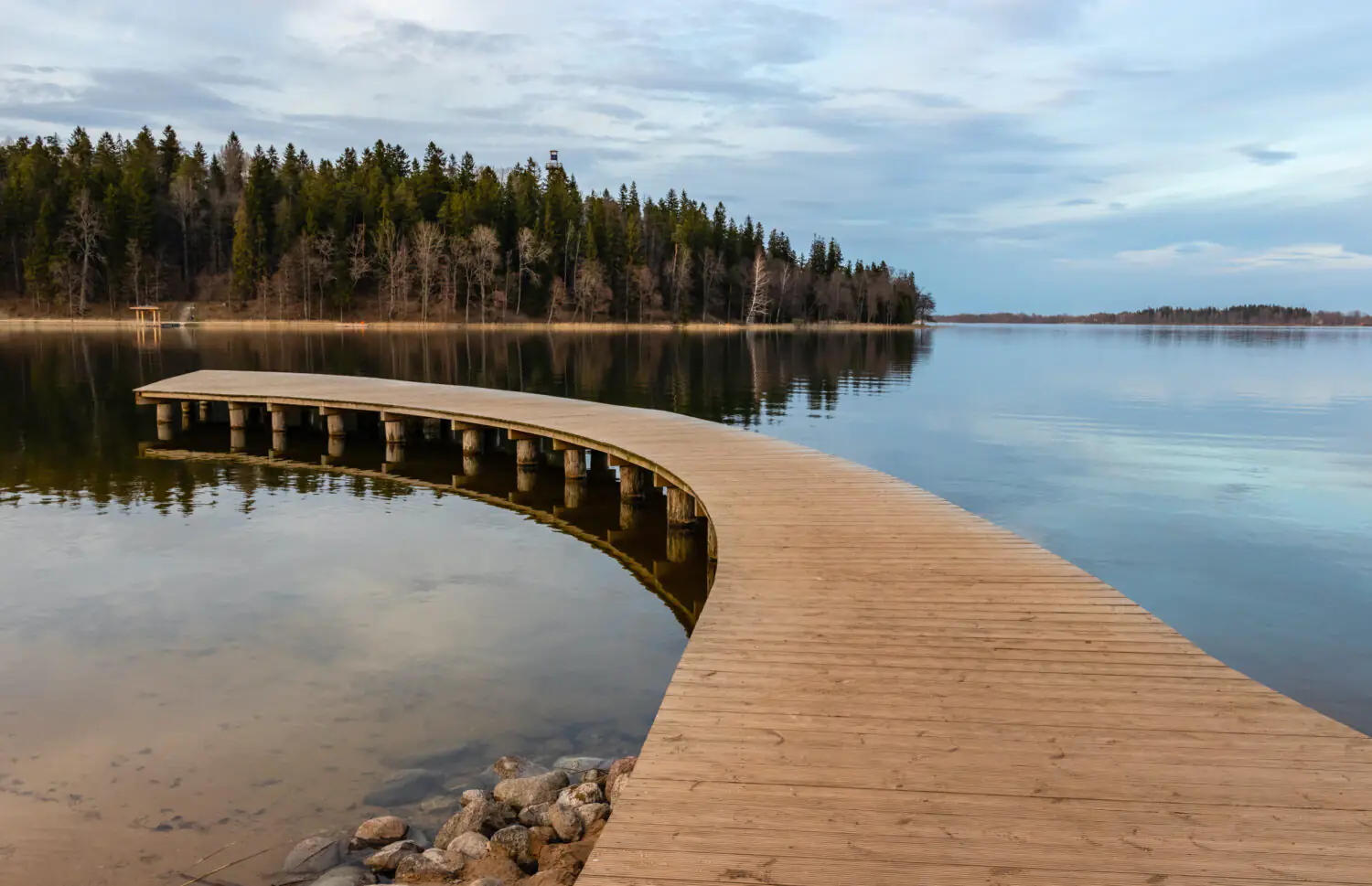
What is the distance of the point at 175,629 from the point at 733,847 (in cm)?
768

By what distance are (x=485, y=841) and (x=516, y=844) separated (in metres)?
0.19

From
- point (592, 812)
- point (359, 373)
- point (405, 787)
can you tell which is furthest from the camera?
point (359, 373)

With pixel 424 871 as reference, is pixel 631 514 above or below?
above

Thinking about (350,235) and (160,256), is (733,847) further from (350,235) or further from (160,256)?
(160,256)

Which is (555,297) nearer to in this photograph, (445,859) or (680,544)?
(680,544)

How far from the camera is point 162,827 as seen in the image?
18.0ft

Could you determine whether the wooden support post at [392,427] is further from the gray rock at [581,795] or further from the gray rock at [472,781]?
the gray rock at [581,795]

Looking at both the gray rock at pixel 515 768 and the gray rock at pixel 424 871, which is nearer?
the gray rock at pixel 424 871

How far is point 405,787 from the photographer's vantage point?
237 inches

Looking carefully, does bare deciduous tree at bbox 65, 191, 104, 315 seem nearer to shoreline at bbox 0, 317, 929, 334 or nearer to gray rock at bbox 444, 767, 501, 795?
shoreline at bbox 0, 317, 929, 334

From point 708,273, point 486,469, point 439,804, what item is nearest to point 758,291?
point 708,273

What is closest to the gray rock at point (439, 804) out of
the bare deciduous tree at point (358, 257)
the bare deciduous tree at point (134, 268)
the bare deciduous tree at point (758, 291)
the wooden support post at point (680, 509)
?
the wooden support post at point (680, 509)

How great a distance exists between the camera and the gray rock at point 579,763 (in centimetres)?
620

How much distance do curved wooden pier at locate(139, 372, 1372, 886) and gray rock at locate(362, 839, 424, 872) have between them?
6.18ft
